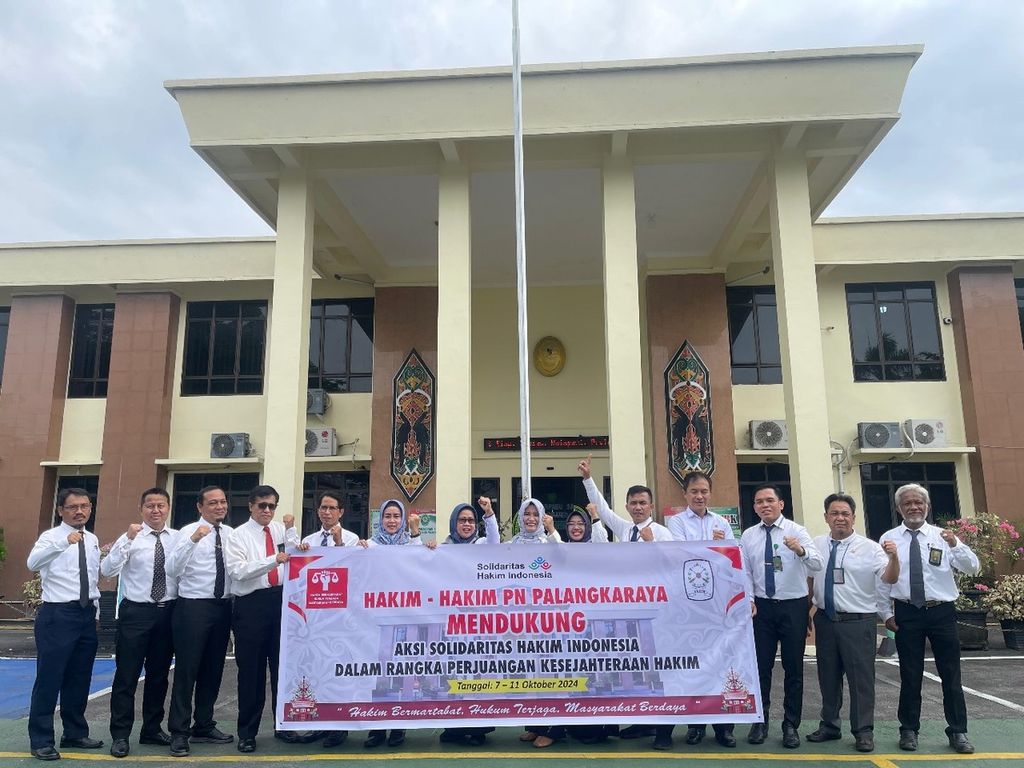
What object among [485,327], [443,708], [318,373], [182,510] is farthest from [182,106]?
[443,708]

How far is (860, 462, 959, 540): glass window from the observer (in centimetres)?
1140

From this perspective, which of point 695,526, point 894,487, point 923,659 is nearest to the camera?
point 923,659

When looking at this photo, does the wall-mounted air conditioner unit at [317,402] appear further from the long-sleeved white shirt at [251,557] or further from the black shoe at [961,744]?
the black shoe at [961,744]

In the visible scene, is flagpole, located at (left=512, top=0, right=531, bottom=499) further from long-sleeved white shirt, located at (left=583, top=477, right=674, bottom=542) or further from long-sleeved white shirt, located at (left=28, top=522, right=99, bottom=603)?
long-sleeved white shirt, located at (left=28, top=522, right=99, bottom=603)

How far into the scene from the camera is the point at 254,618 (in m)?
4.67

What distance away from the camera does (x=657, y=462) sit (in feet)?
38.3

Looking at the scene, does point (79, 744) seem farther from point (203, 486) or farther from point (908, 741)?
point (203, 486)

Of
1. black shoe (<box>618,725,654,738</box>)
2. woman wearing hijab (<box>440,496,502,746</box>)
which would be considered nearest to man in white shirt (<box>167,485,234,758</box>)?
woman wearing hijab (<box>440,496,502,746</box>)

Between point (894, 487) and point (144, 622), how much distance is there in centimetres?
1096

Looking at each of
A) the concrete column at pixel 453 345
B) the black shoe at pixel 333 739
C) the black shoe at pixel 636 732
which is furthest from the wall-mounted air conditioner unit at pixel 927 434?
the black shoe at pixel 333 739

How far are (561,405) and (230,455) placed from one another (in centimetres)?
552

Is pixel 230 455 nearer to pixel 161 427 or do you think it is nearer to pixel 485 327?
pixel 161 427

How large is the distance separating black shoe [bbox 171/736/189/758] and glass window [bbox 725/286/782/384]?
9803mm

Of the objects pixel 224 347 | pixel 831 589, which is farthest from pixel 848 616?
pixel 224 347
